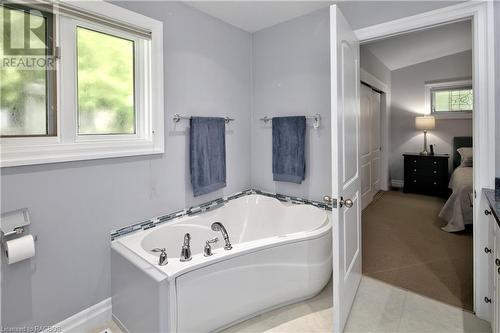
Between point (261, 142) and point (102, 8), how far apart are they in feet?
6.08

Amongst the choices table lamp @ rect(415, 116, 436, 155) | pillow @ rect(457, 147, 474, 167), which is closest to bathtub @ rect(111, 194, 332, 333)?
pillow @ rect(457, 147, 474, 167)

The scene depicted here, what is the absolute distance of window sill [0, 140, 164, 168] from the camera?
1542 millimetres

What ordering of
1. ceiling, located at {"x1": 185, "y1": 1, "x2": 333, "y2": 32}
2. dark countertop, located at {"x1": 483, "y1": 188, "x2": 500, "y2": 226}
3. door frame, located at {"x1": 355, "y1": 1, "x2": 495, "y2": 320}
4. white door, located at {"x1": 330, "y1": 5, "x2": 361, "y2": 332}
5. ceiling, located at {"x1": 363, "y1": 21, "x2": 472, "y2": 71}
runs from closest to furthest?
1. dark countertop, located at {"x1": 483, "y1": 188, "x2": 500, "y2": 226}
2. white door, located at {"x1": 330, "y1": 5, "x2": 361, "y2": 332}
3. door frame, located at {"x1": 355, "y1": 1, "x2": 495, "y2": 320}
4. ceiling, located at {"x1": 185, "y1": 1, "x2": 333, "y2": 32}
5. ceiling, located at {"x1": 363, "y1": 21, "x2": 472, "y2": 71}

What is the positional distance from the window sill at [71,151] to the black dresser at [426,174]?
4.81 m

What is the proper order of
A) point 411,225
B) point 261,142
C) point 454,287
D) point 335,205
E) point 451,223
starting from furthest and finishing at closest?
point 411,225 < point 451,223 < point 261,142 < point 454,287 < point 335,205

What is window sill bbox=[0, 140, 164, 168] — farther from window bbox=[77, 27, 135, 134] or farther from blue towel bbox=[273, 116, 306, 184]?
blue towel bbox=[273, 116, 306, 184]

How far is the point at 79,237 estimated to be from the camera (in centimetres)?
183

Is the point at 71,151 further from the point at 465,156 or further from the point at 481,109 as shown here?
the point at 465,156

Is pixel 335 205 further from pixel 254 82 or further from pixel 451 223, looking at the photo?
pixel 451 223

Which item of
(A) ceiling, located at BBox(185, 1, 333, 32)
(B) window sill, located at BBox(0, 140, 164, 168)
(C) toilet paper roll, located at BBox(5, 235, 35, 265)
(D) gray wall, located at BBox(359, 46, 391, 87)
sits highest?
(D) gray wall, located at BBox(359, 46, 391, 87)

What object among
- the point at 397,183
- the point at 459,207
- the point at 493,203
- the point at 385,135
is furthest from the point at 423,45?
the point at 493,203

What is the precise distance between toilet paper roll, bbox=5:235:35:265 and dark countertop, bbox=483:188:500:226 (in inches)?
92.9

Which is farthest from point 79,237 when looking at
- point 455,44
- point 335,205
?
point 455,44

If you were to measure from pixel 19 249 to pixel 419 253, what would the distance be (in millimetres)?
3341
